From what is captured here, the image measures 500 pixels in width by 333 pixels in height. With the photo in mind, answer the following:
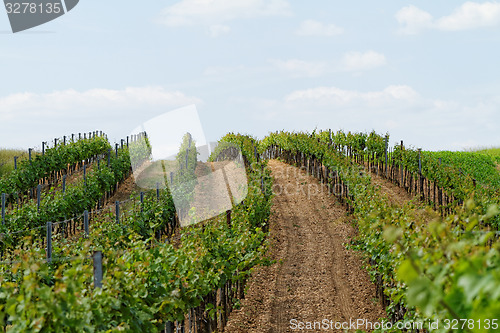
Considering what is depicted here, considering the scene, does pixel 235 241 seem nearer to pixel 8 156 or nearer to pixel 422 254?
pixel 422 254

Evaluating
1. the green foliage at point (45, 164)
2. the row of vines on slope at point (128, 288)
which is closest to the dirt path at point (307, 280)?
the row of vines on slope at point (128, 288)

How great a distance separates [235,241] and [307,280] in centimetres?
343

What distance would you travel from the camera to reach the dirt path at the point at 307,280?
8.97 m

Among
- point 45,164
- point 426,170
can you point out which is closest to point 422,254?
point 426,170

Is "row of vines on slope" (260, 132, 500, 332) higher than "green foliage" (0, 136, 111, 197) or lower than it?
lower

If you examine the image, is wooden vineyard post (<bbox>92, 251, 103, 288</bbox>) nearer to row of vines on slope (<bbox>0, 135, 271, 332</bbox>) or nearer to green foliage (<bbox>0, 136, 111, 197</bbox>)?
row of vines on slope (<bbox>0, 135, 271, 332</bbox>)

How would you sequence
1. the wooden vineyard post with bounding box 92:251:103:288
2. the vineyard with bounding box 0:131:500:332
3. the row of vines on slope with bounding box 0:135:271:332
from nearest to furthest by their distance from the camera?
the vineyard with bounding box 0:131:500:332, the row of vines on slope with bounding box 0:135:271:332, the wooden vineyard post with bounding box 92:251:103:288

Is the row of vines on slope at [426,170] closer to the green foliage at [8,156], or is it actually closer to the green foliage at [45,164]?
the green foliage at [45,164]

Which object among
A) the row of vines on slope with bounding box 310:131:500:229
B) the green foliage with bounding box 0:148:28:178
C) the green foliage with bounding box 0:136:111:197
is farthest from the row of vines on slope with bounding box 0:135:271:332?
the green foliage with bounding box 0:148:28:178

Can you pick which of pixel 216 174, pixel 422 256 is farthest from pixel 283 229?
pixel 422 256

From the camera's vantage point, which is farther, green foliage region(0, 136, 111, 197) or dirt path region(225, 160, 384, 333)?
green foliage region(0, 136, 111, 197)

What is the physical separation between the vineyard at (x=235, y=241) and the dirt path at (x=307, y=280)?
0.06 m

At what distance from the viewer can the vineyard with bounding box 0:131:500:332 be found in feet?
11.7

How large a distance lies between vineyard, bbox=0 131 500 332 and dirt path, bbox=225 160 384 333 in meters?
0.06
